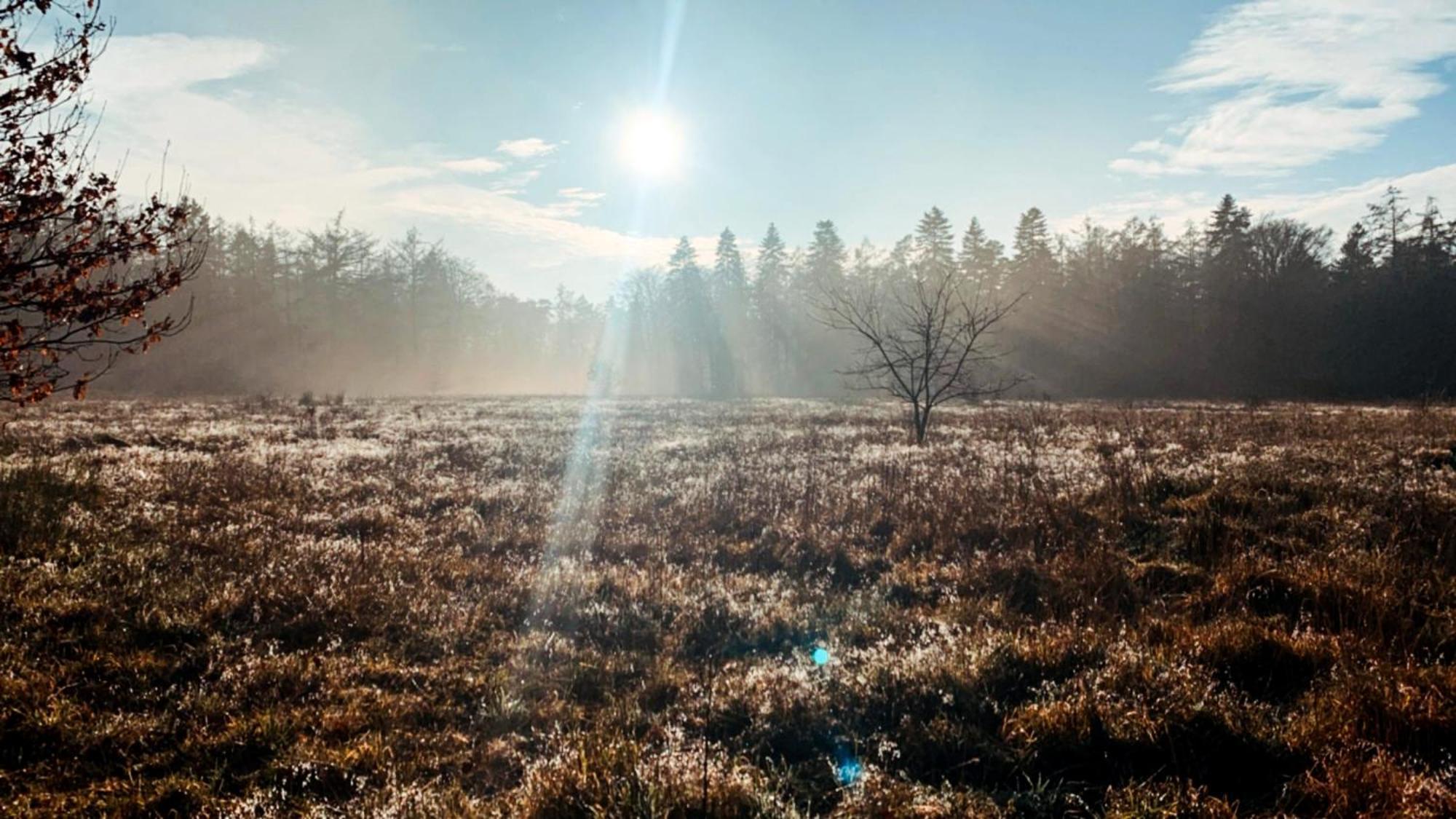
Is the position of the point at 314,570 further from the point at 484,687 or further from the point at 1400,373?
the point at 1400,373

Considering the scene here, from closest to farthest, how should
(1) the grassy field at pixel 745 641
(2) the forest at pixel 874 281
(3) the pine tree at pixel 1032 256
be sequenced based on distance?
(1) the grassy field at pixel 745 641 < (2) the forest at pixel 874 281 < (3) the pine tree at pixel 1032 256

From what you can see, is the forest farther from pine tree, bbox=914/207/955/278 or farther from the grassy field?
the grassy field

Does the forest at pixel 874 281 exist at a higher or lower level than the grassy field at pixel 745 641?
higher

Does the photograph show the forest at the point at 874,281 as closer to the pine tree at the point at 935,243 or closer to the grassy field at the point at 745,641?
the pine tree at the point at 935,243

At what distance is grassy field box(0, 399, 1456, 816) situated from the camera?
12.8 ft

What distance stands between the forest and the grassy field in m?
42.6

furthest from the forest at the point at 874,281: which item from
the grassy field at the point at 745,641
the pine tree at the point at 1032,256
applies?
the grassy field at the point at 745,641

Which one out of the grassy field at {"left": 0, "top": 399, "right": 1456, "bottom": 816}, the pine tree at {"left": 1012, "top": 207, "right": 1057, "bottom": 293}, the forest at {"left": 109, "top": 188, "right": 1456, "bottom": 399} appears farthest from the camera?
the pine tree at {"left": 1012, "top": 207, "right": 1057, "bottom": 293}

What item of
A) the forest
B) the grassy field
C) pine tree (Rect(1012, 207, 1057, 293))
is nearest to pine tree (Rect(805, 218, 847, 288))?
the forest

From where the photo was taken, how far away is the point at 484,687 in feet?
18.3

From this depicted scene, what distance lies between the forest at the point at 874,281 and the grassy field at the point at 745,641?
4265cm

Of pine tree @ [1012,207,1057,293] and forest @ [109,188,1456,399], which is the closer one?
forest @ [109,188,1456,399]

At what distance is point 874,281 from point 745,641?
67542mm

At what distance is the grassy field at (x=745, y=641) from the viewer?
390 centimetres
